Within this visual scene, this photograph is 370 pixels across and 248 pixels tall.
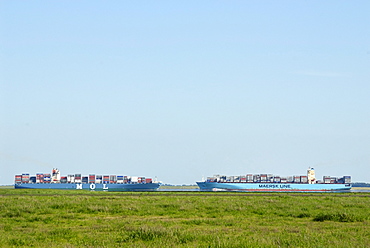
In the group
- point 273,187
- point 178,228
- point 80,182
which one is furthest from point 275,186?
point 178,228

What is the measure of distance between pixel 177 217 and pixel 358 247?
1837cm

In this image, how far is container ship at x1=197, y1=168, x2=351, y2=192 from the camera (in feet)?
542

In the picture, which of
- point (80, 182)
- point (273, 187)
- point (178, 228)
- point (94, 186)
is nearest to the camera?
point (178, 228)

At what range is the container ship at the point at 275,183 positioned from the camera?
16525cm

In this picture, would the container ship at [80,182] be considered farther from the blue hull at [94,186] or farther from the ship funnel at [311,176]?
the ship funnel at [311,176]

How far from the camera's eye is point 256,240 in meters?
22.0

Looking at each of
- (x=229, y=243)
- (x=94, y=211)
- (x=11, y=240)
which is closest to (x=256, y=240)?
(x=229, y=243)

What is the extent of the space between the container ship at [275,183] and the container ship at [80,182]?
2400 centimetres

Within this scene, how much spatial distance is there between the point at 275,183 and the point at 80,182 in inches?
2863

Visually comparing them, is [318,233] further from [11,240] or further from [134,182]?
[134,182]

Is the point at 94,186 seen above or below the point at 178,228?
below

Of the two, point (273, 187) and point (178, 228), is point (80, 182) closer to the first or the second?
point (273, 187)

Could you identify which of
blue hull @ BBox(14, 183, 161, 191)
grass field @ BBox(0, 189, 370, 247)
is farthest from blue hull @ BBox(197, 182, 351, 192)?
grass field @ BBox(0, 189, 370, 247)

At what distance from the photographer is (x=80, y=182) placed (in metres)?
A: 188
